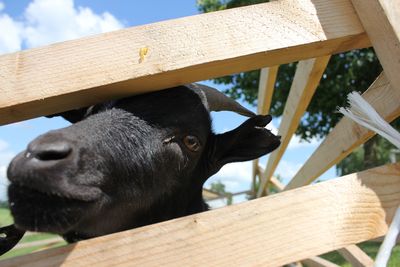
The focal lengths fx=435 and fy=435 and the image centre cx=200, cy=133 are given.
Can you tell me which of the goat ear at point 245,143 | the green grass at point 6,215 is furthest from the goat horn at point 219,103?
the green grass at point 6,215

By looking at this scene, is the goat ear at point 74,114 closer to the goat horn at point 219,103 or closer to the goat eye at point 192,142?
the goat eye at point 192,142

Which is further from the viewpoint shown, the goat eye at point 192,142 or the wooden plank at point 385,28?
the goat eye at point 192,142

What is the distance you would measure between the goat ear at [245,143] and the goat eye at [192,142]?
1.89 ft

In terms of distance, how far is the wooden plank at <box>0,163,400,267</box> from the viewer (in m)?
1.31

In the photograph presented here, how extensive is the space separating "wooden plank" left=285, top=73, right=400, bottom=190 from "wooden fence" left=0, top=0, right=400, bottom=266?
0.06m

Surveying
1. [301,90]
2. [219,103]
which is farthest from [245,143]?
[301,90]

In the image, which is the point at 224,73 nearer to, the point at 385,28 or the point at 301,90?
the point at 385,28

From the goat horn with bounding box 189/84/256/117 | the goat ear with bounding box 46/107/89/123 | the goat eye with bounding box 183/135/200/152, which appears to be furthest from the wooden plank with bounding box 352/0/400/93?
the goat horn with bounding box 189/84/256/117

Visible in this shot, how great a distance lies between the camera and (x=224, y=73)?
168 centimetres

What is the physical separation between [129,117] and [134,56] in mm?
732

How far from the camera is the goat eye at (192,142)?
256 centimetres

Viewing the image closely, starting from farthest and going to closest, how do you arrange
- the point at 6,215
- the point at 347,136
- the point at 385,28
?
the point at 6,215
the point at 347,136
the point at 385,28

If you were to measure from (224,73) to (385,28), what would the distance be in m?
0.59

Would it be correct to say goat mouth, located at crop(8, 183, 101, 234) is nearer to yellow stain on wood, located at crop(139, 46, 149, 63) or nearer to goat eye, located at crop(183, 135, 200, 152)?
yellow stain on wood, located at crop(139, 46, 149, 63)
